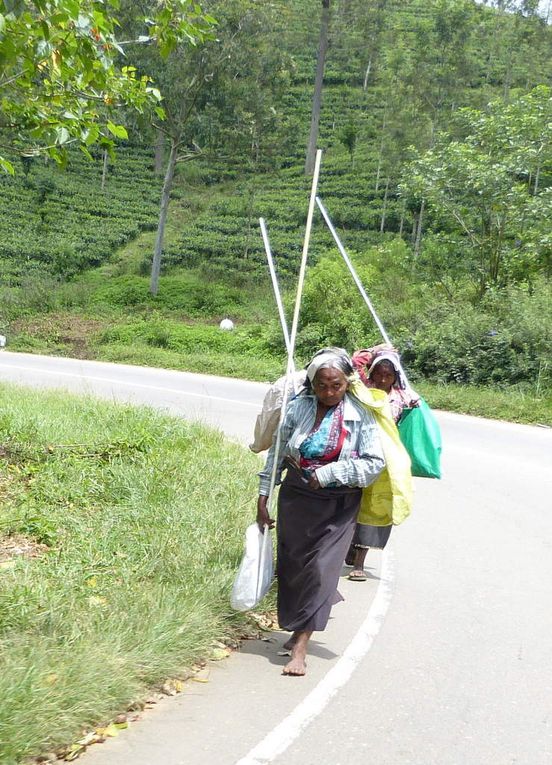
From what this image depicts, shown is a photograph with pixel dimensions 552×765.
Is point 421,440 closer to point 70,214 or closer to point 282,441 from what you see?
point 282,441

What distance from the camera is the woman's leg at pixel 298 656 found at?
533cm

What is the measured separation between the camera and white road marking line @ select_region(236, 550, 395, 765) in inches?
169

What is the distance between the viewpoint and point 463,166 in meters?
23.9

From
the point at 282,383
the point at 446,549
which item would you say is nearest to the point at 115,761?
the point at 282,383

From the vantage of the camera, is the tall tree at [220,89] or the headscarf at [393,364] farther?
the tall tree at [220,89]

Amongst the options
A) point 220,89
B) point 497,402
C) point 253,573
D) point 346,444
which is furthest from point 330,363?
point 220,89

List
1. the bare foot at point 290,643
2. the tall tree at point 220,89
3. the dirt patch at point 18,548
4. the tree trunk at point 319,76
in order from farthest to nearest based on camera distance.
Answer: the tree trunk at point 319,76 → the tall tree at point 220,89 → the dirt patch at point 18,548 → the bare foot at point 290,643

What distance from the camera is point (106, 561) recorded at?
21.9 ft

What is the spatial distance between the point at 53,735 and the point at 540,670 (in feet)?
9.45

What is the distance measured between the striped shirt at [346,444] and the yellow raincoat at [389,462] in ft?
0.23

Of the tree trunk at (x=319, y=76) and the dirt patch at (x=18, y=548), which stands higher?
the tree trunk at (x=319, y=76)

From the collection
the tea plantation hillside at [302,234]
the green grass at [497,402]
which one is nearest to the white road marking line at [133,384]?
the tea plantation hillside at [302,234]

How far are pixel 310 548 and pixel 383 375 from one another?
2.33 m

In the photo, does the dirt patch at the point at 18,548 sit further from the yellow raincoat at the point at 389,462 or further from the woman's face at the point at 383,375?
the woman's face at the point at 383,375
